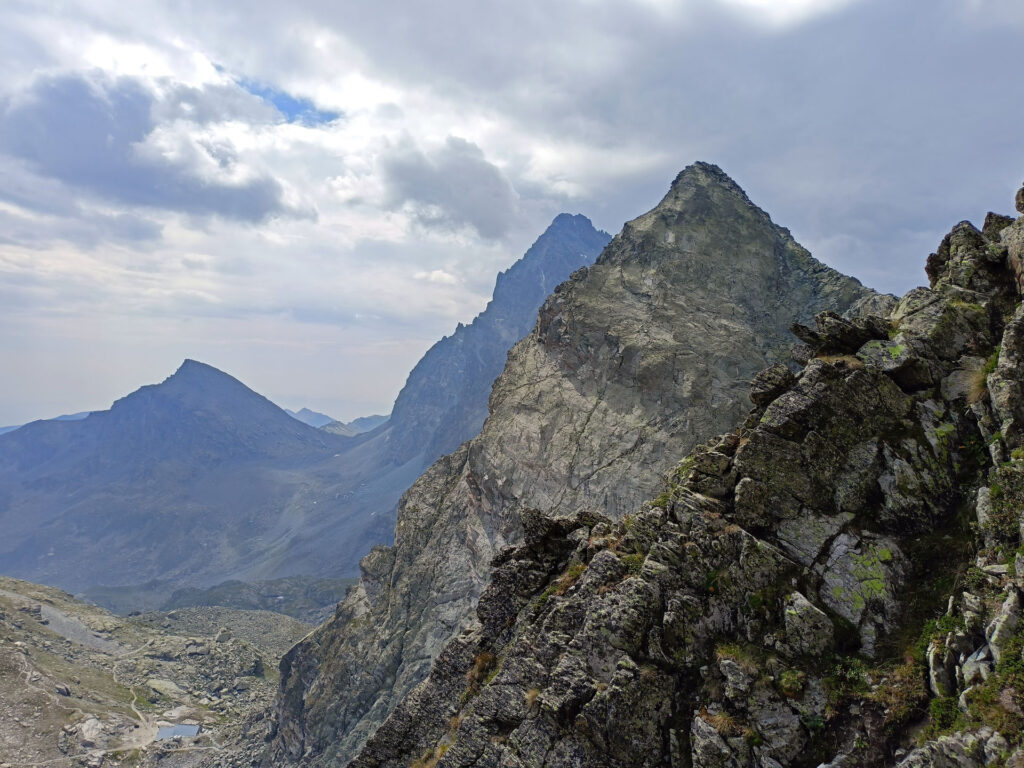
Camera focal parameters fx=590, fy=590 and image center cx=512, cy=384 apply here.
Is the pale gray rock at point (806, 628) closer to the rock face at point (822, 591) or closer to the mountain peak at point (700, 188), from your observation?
the rock face at point (822, 591)

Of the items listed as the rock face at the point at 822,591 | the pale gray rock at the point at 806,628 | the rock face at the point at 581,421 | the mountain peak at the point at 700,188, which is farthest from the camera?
the mountain peak at the point at 700,188

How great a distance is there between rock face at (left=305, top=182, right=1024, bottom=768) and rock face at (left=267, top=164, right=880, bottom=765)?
2147 inches

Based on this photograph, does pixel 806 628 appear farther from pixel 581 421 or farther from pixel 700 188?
pixel 700 188

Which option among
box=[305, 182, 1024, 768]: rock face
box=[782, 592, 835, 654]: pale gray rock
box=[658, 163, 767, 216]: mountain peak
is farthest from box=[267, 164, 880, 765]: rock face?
box=[782, 592, 835, 654]: pale gray rock

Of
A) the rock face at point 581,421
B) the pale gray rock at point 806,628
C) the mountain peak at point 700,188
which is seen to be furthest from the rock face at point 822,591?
the mountain peak at point 700,188

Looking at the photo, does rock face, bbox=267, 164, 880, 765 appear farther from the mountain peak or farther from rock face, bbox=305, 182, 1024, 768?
rock face, bbox=305, 182, 1024, 768

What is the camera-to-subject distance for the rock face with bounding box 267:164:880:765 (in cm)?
8431

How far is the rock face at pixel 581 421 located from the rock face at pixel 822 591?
179ft

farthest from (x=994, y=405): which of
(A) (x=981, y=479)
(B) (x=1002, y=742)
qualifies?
(B) (x=1002, y=742)

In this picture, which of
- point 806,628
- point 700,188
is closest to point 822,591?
point 806,628

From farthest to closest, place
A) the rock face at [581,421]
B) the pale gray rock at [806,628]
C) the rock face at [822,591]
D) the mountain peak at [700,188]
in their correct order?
1. the mountain peak at [700,188]
2. the rock face at [581,421]
3. the pale gray rock at [806,628]
4. the rock face at [822,591]

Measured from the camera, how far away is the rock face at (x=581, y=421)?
277 feet

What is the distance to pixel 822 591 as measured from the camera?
63.7 feet

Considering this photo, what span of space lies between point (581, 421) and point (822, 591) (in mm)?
71338
